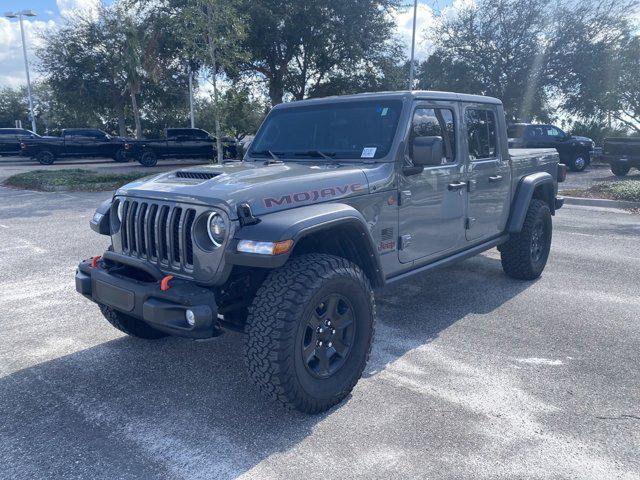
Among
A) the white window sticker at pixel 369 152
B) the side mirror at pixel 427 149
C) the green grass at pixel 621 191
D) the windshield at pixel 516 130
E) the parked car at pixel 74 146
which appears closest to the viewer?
the side mirror at pixel 427 149

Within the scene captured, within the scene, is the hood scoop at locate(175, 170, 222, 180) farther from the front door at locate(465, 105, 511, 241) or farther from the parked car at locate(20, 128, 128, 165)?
the parked car at locate(20, 128, 128, 165)

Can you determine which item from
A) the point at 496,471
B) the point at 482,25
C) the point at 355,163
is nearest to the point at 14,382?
the point at 355,163

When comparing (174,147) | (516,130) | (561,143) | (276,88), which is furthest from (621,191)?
(174,147)

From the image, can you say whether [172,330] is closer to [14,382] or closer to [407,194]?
[14,382]

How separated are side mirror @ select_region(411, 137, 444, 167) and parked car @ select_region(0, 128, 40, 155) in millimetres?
25620

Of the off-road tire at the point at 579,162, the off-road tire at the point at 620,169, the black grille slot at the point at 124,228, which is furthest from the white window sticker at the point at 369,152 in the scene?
the off-road tire at the point at 579,162

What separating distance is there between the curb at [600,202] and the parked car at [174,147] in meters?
13.8

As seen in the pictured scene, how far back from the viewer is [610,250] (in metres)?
7.26

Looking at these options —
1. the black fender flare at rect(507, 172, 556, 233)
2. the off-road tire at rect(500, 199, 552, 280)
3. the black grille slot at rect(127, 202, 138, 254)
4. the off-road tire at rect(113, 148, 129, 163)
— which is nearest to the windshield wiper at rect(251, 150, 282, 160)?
the black grille slot at rect(127, 202, 138, 254)

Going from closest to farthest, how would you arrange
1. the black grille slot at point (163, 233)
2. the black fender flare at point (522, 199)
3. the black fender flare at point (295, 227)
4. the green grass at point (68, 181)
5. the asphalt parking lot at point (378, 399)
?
the asphalt parking lot at point (378, 399) < the black fender flare at point (295, 227) < the black grille slot at point (163, 233) < the black fender flare at point (522, 199) < the green grass at point (68, 181)

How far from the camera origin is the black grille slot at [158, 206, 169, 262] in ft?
10.5

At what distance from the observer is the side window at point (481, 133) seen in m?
4.78

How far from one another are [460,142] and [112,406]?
3.40 meters

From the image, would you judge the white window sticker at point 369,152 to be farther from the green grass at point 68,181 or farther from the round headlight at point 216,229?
the green grass at point 68,181
